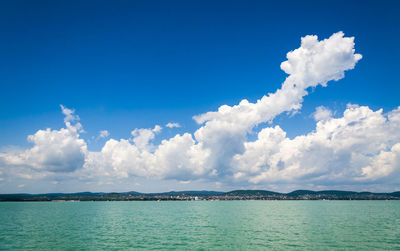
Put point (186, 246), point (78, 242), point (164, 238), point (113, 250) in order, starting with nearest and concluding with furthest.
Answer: point (113, 250), point (186, 246), point (78, 242), point (164, 238)

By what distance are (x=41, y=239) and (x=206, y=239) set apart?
35.5 meters

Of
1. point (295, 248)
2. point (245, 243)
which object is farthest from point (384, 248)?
point (245, 243)

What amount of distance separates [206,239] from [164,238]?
9.49 m

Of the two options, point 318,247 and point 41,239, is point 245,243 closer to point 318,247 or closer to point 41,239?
point 318,247

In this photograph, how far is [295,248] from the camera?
48.5 m

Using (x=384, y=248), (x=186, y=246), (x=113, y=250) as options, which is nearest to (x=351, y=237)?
Result: (x=384, y=248)

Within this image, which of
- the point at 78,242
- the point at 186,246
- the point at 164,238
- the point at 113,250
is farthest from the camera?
the point at 164,238

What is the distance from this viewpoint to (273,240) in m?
56.6

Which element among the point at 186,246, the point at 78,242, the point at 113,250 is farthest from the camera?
the point at 78,242

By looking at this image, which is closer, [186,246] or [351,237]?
[186,246]

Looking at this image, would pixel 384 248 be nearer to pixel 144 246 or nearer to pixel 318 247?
pixel 318 247

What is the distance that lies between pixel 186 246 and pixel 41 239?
3256 cm

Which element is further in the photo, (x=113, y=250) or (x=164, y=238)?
(x=164, y=238)

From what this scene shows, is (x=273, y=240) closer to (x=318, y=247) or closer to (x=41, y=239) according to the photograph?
(x=318, y=247)
